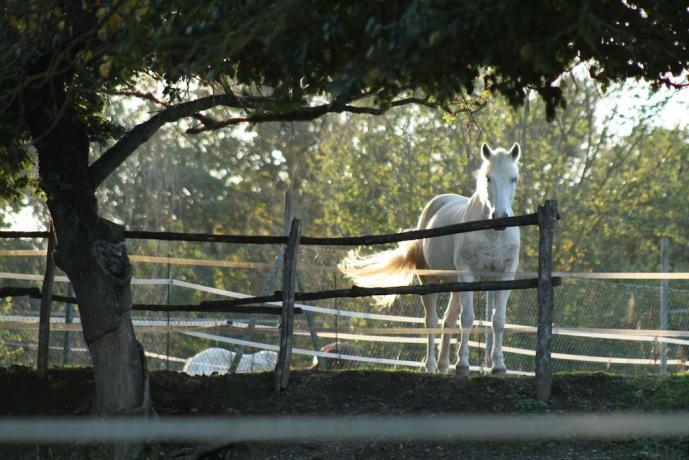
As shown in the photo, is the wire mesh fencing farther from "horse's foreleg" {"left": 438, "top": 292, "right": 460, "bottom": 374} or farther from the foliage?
the foliage

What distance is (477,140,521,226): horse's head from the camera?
29.9ft

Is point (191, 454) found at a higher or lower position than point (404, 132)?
lower

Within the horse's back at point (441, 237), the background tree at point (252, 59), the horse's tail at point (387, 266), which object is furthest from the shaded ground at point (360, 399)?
the horse's tail at point (387, 266)

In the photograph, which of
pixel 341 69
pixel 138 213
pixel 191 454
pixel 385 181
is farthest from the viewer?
pixel 138 213

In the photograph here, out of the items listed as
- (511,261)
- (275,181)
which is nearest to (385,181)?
(275,181)

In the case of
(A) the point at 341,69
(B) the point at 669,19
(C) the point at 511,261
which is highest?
(B) the point at 669,19

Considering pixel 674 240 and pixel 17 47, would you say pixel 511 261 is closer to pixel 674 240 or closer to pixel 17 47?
pixel 17 47

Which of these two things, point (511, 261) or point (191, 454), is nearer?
point (191, 454)

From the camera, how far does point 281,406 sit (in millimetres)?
7801

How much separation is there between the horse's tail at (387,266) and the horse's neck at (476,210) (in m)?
1.40

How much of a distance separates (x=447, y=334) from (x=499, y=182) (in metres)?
2.05

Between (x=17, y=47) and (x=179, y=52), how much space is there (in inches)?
34.9

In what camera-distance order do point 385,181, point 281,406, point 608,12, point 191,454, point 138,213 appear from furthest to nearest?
point 138,213, point 385,181, point 281,406, point 191,454, point 608,12

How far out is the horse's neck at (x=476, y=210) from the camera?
974 cm
